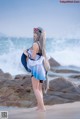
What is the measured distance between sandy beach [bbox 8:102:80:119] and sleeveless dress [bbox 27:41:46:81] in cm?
27

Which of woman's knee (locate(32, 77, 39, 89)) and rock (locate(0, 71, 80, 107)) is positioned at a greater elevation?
woman's knee (locate(32, 77, 39, 89))

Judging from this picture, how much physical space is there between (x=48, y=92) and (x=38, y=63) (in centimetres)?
26

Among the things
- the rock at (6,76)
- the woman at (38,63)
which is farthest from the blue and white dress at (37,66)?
the rock at (6,76)

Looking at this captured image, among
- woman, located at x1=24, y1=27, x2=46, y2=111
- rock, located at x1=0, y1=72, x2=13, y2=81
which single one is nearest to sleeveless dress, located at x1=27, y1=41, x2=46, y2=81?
woman, located at x1=24, y1=27, x2=46, y2=111

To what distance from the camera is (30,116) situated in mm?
3010

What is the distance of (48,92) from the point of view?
10.2 ft

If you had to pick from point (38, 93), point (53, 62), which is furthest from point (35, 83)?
point (53, 62)

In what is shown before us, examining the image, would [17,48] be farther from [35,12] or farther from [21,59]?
[35,12]

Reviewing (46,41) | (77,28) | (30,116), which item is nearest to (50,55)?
(46,41)

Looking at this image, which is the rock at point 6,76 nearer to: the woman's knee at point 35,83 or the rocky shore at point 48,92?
the rocky shore at point 48,92

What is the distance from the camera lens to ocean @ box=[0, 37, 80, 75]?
3.12 m

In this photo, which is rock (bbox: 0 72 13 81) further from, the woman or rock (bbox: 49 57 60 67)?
rock (bbox: 49 57 60 67)

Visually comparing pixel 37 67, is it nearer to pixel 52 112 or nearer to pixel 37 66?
pixel 37 66

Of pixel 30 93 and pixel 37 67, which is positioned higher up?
pixel 37 67
